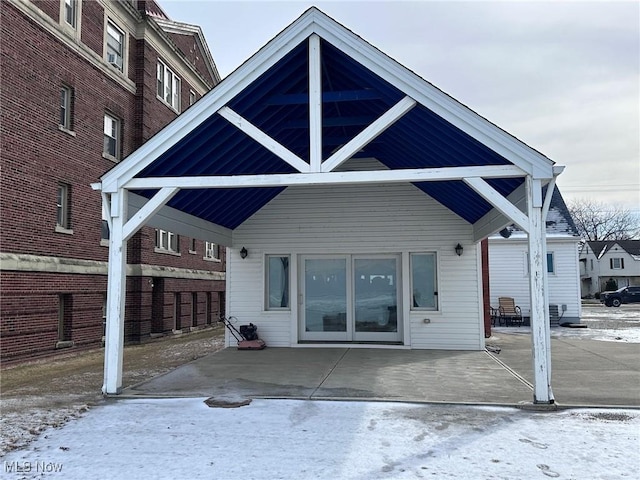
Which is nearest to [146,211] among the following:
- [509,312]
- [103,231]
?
[103,231]

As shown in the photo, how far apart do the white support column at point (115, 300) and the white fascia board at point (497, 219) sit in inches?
210

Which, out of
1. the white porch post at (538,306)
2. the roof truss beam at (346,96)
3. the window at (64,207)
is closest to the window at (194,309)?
the window at (64,207)

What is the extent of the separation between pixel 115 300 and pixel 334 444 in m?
3.80

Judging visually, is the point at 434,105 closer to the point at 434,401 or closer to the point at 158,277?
the point at 434,401

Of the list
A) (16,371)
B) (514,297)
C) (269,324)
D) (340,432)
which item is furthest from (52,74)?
(514,297)

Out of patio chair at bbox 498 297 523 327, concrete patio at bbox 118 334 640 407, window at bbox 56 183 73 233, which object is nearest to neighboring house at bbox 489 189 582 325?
patio chair at bbox 498 297 523 327

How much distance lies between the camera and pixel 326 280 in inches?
472

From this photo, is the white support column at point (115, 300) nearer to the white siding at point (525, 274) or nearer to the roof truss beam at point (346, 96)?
the roof truss beam at point (346, 96)

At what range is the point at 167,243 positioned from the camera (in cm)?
1734

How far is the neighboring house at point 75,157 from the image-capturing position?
10.4 meters

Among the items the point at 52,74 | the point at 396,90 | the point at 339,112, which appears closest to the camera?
the point at 396,90

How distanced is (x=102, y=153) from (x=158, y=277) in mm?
4344

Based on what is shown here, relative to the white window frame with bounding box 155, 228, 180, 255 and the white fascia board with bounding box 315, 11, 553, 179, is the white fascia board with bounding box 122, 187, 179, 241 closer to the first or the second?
the white fascia board with bounding box 315, 11, 553, 179

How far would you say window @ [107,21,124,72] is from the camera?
47.3ft
